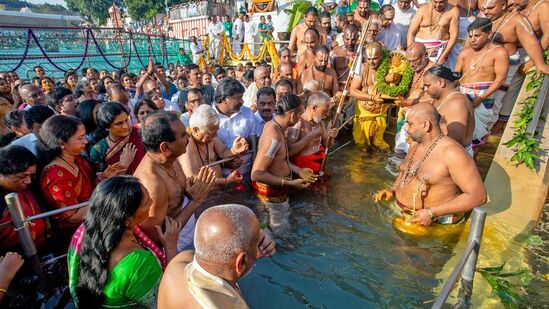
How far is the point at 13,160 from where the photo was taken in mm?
2582

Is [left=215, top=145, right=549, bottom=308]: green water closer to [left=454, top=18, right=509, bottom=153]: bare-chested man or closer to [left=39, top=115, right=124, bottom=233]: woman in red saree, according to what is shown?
[left=39, top=115, right=124, bottom=233]: woman in red saree

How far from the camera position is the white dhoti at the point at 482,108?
16.1 feet

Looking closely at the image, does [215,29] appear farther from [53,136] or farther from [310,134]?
[53,136]

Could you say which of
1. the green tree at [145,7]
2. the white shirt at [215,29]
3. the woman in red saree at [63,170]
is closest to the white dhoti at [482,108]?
the woman in red saree at [63,170]

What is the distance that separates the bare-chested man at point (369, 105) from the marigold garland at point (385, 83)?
0.34 ft

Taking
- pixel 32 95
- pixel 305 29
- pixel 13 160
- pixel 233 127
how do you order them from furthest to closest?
pixel 305 29 → pixel 32 95 → pixel 233 127 → pixel 13 160

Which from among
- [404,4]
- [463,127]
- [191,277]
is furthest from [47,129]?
[404,4]

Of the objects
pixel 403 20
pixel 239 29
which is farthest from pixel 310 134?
pixel 239 29

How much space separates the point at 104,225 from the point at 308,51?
5735mm

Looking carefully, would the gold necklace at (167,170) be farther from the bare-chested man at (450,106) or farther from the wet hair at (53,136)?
the bare-chested man at (450,106)

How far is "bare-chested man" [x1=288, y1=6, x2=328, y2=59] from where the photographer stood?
24.9ft

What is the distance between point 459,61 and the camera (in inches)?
207

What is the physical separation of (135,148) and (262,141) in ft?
4.65

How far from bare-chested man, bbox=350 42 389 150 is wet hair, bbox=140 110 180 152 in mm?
4579
